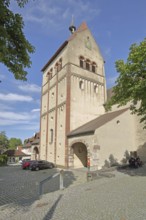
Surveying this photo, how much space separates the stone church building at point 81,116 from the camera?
22328mm

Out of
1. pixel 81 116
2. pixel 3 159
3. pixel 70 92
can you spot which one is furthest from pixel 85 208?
pixel 70 92

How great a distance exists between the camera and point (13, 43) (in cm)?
461

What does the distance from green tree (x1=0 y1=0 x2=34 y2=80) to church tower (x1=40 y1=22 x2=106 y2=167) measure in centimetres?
2136

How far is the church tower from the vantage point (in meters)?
27.1

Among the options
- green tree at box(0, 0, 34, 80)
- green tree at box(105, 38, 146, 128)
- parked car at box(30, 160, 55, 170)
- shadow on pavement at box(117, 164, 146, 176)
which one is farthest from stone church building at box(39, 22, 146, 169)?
green tree at box(0, 0, 34, 80)

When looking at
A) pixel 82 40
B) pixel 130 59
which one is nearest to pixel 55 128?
pixel 82 40

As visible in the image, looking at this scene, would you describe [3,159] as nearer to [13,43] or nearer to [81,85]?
[13,43]

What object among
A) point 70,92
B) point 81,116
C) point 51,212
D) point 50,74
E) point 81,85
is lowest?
point 51,212

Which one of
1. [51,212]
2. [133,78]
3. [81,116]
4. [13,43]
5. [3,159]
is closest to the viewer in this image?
[3,159]

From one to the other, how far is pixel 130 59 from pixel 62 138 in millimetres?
17569

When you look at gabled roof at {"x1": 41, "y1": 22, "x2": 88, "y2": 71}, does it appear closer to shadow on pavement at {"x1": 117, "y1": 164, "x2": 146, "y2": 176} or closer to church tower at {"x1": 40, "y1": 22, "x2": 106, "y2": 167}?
church tower at {"x1": 40, "y1": 22, "x2": 106, "y2": 167}

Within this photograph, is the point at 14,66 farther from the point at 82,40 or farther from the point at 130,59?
the point at 82,40

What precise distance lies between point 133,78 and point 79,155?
16.7 metres

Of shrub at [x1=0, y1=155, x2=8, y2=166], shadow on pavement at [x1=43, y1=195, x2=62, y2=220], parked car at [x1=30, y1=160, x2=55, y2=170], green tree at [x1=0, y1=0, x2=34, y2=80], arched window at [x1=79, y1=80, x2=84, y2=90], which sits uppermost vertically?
arched window at [x1=79, y1=80, x2=84, y2=90]
